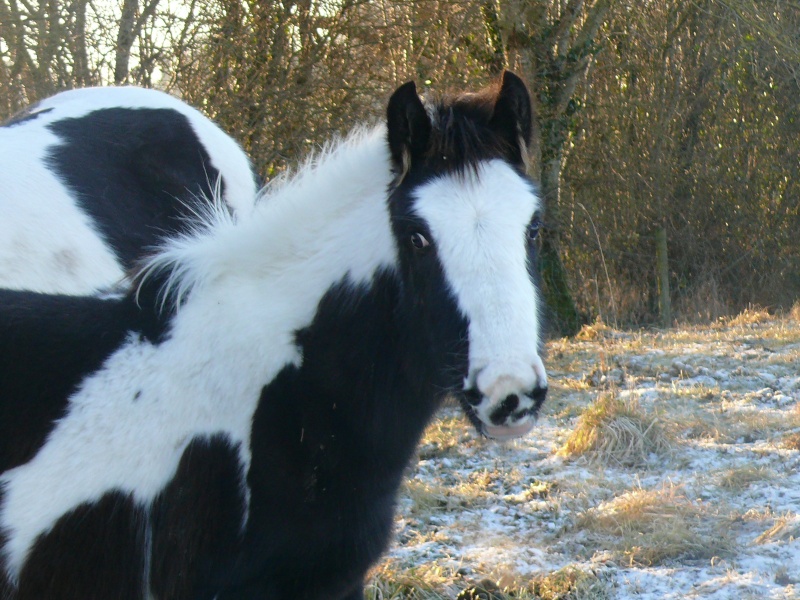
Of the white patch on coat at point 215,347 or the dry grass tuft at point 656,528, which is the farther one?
the dry grass tuft at point 656,528

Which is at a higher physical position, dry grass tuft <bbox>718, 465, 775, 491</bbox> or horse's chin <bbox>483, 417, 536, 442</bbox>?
horse's chin <bbox>483, 417, 536, 442</bbox>

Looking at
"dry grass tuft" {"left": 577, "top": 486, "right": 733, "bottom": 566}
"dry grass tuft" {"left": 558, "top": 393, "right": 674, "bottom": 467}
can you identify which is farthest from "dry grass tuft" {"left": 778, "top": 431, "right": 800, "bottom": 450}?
"dry grass tuft" {"left": 577, "top": 486, "right": 733, "bottom": 566}

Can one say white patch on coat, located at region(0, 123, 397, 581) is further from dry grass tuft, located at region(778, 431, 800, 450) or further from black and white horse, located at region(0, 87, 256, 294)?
dry grass tuft, located at region(778, 431, 800, 450)

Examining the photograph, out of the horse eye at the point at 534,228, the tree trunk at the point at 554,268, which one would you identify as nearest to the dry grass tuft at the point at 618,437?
the horse eye at the point at 534,228

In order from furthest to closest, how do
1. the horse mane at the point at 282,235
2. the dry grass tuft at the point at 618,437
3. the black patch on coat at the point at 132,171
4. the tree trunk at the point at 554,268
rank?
the tree trunk at the point at 554,268 < the dry grass tuft at the point at 618,437 < the black patch on coat at the point at 132,171 < the horse mane at the point at 282,235

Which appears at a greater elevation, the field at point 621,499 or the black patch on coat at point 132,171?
the black patch on coat at point 132,171

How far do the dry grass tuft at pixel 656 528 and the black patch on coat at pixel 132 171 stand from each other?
226 cm

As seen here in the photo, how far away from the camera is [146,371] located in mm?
2359

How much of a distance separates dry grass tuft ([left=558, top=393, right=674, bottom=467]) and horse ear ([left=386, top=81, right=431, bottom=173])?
2.85 m

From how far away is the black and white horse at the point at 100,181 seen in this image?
341 centimetres

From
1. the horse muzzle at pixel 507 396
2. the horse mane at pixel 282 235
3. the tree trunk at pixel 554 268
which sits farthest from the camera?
the tree trunk at pixel 554 268

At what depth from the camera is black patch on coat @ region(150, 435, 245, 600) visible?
226 centimetres

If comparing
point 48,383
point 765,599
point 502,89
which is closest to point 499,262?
point 502,89

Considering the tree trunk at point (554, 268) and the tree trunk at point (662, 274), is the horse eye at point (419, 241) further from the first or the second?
the tree trunk at point (662, 274)
